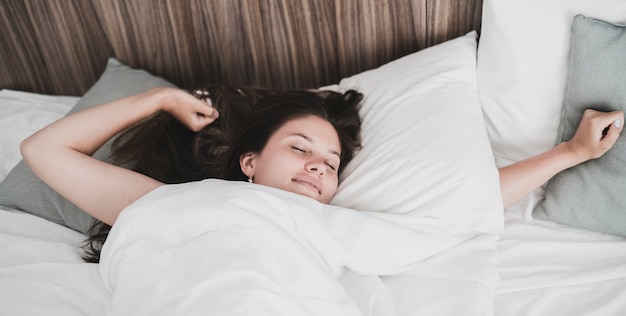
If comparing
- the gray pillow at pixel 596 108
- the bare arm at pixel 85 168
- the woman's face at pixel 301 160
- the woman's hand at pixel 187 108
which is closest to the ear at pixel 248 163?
the woman's face at pixel 301 160

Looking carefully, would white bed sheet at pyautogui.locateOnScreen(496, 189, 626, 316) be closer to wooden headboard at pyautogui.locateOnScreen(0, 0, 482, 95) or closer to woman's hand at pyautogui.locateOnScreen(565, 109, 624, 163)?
woman's hand at pyautogui.locateOnScreen(565, 109, 624, 163)

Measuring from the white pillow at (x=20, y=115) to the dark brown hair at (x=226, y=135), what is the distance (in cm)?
38

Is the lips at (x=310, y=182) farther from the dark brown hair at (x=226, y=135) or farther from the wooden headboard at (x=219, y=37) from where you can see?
the wooden headboard at (x=219, y=37)

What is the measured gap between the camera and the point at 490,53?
54.4 inches

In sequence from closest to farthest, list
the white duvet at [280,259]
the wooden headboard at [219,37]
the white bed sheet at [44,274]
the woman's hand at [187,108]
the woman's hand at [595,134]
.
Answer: the white duvet at [280,259]
the white bed sheet at [44,274]
the woman's hand at [595,134]
the woman's hand at [187,108]
the wooden headboard at [219,37]

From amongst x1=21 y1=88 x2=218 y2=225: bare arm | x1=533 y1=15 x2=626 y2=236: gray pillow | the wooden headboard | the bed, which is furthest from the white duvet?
the wooden headboard

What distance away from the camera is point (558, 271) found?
1.16 metres

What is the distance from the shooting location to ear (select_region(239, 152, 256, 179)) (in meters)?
1.35

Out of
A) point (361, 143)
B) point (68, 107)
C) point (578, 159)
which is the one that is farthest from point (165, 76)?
point (578, 159)

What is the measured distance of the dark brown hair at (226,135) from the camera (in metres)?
1.38

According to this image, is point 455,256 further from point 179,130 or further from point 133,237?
point 179,130

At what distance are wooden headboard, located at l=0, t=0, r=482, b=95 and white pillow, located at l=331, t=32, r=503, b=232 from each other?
13 cm

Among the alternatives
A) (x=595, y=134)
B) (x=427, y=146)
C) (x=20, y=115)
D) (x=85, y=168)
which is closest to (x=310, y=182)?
(x=427, y=146)

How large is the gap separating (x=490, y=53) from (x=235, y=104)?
70 cm
